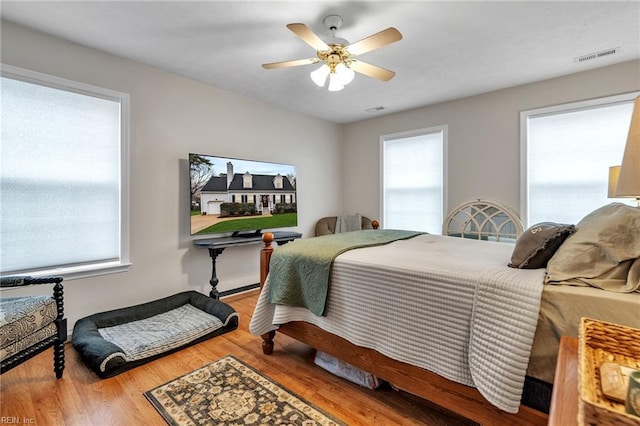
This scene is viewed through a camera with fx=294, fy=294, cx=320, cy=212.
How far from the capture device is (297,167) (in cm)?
455

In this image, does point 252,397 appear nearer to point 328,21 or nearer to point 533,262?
point 533,262

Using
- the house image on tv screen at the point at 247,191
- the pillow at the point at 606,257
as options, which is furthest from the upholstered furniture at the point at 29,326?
the pillow at the point at 606,257

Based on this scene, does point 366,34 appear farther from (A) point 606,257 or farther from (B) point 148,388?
(B) point 148,388

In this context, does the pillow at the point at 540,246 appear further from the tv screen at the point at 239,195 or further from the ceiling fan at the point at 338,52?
the tv screen at the point at 239,195

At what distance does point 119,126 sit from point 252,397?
2.68 metres

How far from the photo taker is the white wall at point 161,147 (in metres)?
2.53

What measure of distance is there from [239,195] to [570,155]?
149 inches

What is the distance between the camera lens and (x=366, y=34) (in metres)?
2.39

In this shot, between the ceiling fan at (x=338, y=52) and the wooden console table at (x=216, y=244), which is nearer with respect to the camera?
the ceiling fan at (x=338, y=52)

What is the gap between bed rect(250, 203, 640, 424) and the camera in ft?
3.88

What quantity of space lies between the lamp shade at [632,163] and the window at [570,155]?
2.71 meters

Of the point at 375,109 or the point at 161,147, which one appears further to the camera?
the point at 375,109

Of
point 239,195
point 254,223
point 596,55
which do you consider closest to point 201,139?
point 239,195

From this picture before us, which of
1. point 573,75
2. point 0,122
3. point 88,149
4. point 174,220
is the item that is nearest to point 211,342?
point 174,220
